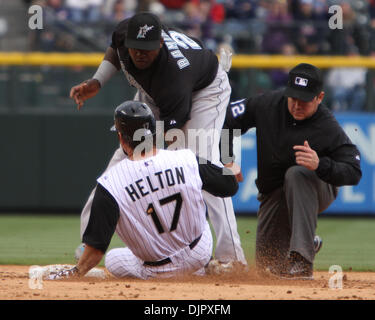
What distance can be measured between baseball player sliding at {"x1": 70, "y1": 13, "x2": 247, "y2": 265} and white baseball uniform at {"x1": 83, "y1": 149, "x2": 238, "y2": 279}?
0.58m

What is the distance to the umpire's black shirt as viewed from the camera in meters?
5.17

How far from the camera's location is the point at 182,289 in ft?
13.8

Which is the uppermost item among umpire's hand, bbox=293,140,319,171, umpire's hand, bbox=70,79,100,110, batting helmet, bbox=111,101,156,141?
umpire's hand, bbox=70,79,100,110

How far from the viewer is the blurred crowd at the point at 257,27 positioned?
1073cm

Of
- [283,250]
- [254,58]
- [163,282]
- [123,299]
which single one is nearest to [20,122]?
[254,58]

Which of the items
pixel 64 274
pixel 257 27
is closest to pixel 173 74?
pixel 64 274

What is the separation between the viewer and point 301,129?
17.8ft

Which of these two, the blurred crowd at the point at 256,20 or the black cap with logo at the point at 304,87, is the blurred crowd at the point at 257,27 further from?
the black cap with logo at the point at 304,87

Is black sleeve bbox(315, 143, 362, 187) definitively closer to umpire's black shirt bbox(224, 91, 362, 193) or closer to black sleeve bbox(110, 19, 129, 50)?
umpire's black shirt bbox(224, 91, 362, 193)

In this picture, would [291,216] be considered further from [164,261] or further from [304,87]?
[164,261]

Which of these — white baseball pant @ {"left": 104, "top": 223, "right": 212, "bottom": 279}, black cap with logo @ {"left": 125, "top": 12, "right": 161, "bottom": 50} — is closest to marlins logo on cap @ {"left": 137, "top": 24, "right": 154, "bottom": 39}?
black cap with logo @ {"left": 125, "top": 12, "right": 161, "bottom": 50}

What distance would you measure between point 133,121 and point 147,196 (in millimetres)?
430
